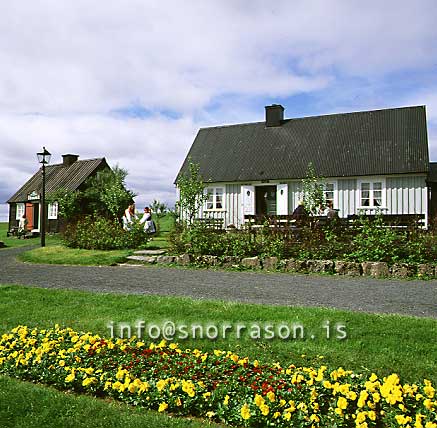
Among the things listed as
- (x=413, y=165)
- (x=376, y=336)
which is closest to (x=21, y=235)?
(x=413, y=165)

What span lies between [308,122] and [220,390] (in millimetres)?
25184

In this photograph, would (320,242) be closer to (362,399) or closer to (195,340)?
(195,340)

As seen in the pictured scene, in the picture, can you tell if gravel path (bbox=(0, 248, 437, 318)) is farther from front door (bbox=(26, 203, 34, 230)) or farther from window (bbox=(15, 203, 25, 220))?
window (bbox=(15, 203, 25, 220))

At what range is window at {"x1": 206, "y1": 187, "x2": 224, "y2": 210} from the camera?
27.0m

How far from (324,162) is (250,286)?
53.5ft

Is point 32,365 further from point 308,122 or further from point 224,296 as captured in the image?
point 308,122

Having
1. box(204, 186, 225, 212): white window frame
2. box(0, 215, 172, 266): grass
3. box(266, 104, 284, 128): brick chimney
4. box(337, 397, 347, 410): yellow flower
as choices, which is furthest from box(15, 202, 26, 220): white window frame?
box(337, 397, 347, 410): yellow flower

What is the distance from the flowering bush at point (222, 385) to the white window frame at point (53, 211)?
32.5 metres

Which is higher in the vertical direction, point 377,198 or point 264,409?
point 377,198

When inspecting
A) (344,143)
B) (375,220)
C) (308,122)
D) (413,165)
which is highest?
(308,122)

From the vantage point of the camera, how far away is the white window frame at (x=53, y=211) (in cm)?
3662

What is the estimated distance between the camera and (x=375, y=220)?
1280cm

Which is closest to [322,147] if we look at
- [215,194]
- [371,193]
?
[371,193]

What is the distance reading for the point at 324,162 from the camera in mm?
24625
